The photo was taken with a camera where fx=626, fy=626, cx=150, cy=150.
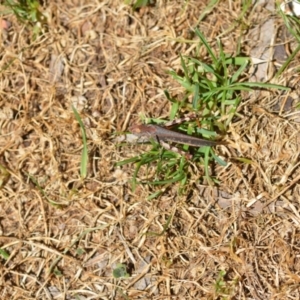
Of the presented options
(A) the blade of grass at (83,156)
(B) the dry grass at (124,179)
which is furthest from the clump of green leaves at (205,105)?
(A) the blade of grass at (83,156)

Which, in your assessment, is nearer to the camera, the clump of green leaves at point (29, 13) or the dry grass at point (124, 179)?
the dry grass at point (124, 179)

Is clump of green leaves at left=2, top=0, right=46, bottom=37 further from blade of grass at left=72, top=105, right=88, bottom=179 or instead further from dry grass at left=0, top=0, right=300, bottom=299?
blade of grass at left=72, top=105, right=88, bottom=179

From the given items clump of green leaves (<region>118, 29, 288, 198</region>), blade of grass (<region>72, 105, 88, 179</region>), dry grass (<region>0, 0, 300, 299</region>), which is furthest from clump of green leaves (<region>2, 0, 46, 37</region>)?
clump of green leaves (<region>118, 29, 288, 198</region>)

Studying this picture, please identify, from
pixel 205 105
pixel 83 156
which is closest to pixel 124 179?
pixel 83 156

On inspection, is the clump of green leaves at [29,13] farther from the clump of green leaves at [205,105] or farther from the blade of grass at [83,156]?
the clump of green leaves at [205,105]

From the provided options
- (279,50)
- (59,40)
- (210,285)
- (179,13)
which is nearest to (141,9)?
(179,13)

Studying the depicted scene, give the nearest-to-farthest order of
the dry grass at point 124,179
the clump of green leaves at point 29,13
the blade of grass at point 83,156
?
the dry grass at point 124,179 < the blade of grass at point 83,156 < the clump of green leaves at point 29,13

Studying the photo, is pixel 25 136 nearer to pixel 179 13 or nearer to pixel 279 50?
pixel 179 13
